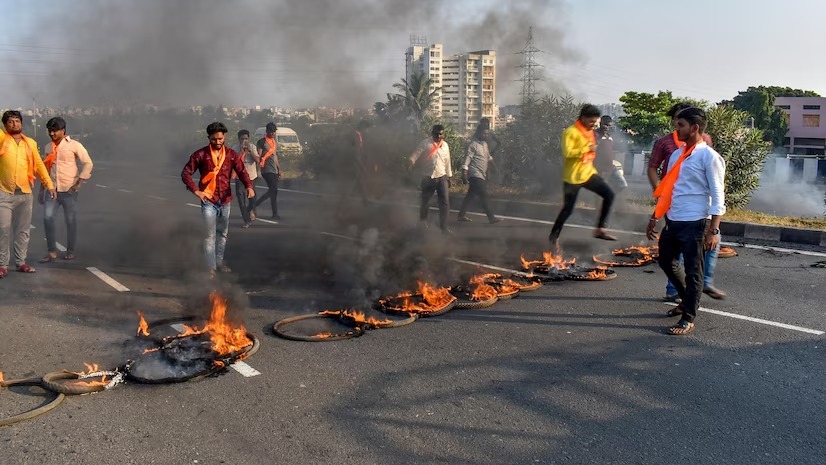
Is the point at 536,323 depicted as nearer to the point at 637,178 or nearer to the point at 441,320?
the point at 441,320

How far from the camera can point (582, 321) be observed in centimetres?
540

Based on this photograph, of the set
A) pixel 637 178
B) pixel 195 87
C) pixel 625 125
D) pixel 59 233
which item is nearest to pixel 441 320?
pixel 59 233

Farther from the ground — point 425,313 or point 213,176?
point 213,176

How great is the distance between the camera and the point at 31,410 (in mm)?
3631

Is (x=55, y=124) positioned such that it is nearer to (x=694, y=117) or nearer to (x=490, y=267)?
(x=490, y=267)

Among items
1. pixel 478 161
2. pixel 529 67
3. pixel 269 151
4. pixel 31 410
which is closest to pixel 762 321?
pixel 31 410

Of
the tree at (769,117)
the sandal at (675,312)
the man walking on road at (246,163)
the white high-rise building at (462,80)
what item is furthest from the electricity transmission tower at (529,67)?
the tree at (769,117)

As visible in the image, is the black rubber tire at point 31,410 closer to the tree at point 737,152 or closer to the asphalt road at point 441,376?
the asphalt road at point 441,376

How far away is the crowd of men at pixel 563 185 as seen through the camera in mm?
5070

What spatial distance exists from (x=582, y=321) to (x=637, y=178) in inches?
759

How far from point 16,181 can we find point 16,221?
481 mm

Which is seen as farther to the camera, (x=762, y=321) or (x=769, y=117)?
(x=769, y=117)

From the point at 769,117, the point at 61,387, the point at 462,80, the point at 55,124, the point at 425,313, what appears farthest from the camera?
the point at 769,117

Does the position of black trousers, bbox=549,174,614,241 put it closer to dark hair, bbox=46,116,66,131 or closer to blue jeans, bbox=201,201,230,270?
blue jeans, bbox=201,201,230,270
